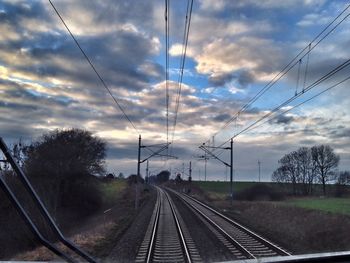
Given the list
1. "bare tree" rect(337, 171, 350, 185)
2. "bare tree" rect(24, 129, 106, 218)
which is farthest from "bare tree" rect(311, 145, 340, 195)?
"bare tree" rect(24, 129, 106, 218)

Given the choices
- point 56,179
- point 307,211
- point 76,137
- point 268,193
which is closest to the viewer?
point 307,211

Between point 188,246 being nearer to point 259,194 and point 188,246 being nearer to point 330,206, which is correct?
point 330,206

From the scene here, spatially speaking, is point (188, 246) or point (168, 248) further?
point (188, 246)

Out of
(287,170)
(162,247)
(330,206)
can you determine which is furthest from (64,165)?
(287,170)

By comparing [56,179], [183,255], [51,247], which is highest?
[56,179]

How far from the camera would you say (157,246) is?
66.5ft

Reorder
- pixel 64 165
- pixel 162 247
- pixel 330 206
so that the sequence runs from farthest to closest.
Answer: pixel 64 165
pixel 330 206
pixel 162 247

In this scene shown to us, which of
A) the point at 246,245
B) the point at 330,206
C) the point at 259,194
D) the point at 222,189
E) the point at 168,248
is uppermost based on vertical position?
the point at 222,189

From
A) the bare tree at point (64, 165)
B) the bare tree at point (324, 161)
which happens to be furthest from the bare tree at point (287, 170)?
the bare tree at point (64, 165)

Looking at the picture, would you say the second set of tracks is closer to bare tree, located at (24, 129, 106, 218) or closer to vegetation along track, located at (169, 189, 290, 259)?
vegetation along track, located at (169, 189, 290, 259)

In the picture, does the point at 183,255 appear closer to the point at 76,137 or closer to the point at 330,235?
the point at 330,235

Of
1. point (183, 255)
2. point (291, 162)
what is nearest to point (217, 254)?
point (183, 255)

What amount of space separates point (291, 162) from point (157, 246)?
94.4m

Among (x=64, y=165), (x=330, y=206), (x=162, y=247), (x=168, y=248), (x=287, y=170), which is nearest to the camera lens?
(x=168, y=248)
